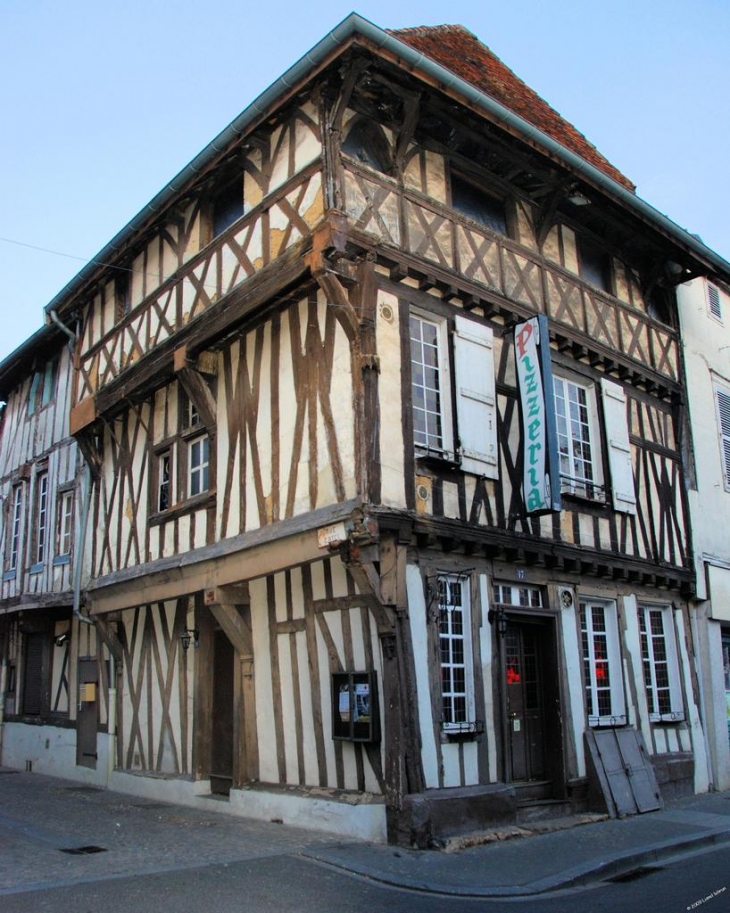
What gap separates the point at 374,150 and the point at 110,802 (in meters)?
8.28

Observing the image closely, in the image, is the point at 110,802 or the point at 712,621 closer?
the point at 110,802

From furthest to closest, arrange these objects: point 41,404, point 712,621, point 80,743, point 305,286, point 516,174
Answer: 1. point 41,404
2. point 80,743
3. point 712,621
4. point 516,174
5. point 305,286

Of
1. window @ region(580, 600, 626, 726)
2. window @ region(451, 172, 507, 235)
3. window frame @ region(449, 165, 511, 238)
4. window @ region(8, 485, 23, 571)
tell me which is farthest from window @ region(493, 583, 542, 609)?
window @ region(8, 485, 23, 571)

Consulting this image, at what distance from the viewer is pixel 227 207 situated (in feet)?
36.1

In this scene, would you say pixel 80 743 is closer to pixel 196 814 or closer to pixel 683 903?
pixel 196 814

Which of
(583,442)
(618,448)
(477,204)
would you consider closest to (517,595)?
(583,442)

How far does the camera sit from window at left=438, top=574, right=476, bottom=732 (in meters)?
8.52

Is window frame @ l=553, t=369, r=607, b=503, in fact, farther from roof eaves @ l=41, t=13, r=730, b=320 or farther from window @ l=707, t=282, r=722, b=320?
window @ l=707, t=282, r=722, b=320

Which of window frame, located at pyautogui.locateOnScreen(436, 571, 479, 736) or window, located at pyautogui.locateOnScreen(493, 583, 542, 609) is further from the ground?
window, located at pyautogui.locateOnScreen(493, 583, 542, 609)

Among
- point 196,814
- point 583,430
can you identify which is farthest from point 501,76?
point 196,814

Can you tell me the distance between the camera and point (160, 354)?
37.4ft

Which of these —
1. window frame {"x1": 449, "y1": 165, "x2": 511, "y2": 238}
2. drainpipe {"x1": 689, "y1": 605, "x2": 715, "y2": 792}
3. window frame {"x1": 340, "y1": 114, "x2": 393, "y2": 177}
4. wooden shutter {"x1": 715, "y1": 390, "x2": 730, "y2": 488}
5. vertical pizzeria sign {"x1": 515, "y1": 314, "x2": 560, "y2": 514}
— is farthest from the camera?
wooden shutter {"x1": 715, "y1": 390, "x2": 730, "y2": 488}

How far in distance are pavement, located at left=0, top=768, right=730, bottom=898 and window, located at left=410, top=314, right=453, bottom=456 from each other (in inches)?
146

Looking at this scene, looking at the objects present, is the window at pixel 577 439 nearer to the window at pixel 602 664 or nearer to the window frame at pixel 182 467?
the window at pixel 602 664
